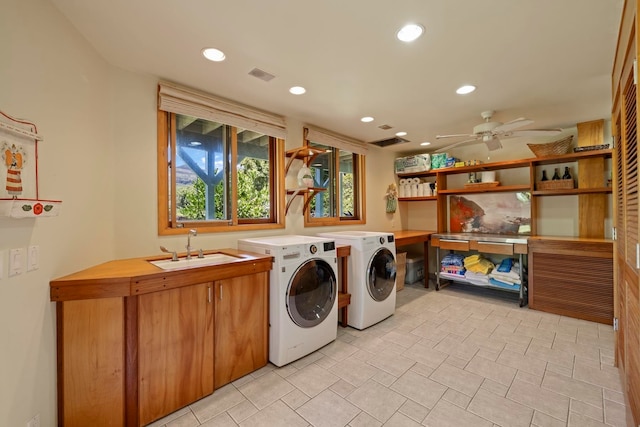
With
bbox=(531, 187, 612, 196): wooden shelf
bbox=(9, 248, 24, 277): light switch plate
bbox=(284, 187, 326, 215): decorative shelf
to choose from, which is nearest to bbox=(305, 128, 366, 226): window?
bbox=(284, 187, 326, 215): decorative shelf

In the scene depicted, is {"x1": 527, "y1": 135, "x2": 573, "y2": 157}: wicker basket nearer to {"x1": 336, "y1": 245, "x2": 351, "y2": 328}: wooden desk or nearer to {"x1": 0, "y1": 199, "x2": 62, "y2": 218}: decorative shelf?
{"x1": 336, "y1": 245, "x2": 351, "y2": 328}: wooden desk

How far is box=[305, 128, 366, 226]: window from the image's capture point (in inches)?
143

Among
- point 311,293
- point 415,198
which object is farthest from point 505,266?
point 311,293

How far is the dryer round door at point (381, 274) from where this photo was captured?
2.92m

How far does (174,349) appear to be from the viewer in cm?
169

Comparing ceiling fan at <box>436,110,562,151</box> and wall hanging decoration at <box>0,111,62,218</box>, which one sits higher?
ceiling fan at <box>436,110,562,151</box>

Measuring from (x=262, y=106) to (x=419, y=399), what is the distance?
2.93 m

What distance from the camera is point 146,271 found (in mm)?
1651

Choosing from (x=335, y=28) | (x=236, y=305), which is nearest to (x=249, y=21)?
(x=335, y=28)

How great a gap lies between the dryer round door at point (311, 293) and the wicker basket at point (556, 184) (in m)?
3.25

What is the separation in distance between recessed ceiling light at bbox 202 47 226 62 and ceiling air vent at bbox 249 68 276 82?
262 millimetres

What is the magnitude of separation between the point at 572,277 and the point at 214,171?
415 centimetres

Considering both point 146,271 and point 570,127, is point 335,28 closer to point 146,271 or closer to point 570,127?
point 146,271

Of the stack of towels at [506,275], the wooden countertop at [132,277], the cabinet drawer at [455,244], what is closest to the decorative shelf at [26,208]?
the wooden countertop at [132,277]
